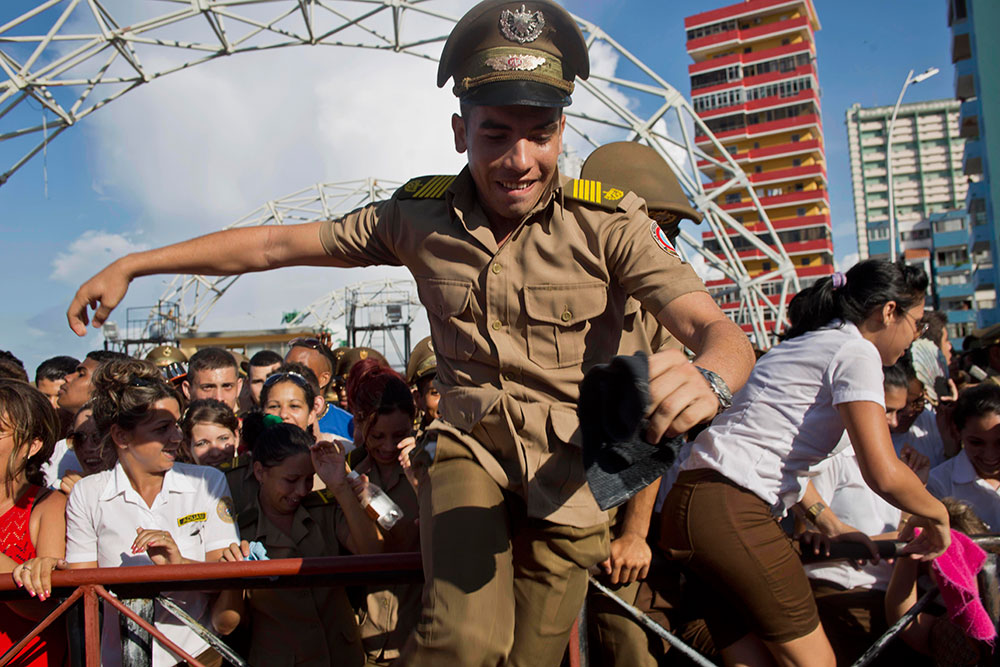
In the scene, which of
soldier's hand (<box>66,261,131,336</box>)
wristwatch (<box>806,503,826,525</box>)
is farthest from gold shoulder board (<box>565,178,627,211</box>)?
wristwatch (<box>806,503,826,525</box>)

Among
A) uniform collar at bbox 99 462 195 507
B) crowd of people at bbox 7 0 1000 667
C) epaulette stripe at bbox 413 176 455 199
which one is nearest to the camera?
crowd of people at bbox 7 0 1000 667

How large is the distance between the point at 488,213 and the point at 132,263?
1.12 m

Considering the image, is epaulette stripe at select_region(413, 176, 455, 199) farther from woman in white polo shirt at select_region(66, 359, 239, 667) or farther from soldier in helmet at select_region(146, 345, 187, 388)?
soldier in helmet at select_region(146, 345, 187, 388)

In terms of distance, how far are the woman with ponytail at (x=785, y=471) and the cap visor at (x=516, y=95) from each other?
1.31 meters

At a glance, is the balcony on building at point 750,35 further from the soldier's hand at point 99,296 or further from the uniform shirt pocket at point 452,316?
the soldier's hand at point 99,296

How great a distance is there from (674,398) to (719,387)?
7.0 inches

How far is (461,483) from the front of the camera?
1.88m

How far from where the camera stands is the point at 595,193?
2.10 m

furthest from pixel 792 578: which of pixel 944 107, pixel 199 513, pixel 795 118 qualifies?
pixel 944 107

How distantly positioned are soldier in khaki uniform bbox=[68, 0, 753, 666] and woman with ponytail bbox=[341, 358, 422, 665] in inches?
44.2

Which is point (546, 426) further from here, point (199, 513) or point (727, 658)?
point (199, 513)

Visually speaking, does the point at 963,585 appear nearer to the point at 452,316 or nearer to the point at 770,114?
the point at 452,316

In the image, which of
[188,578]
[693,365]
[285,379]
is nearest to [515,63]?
[693,365]

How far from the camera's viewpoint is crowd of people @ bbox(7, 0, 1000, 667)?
1909 millimetres
